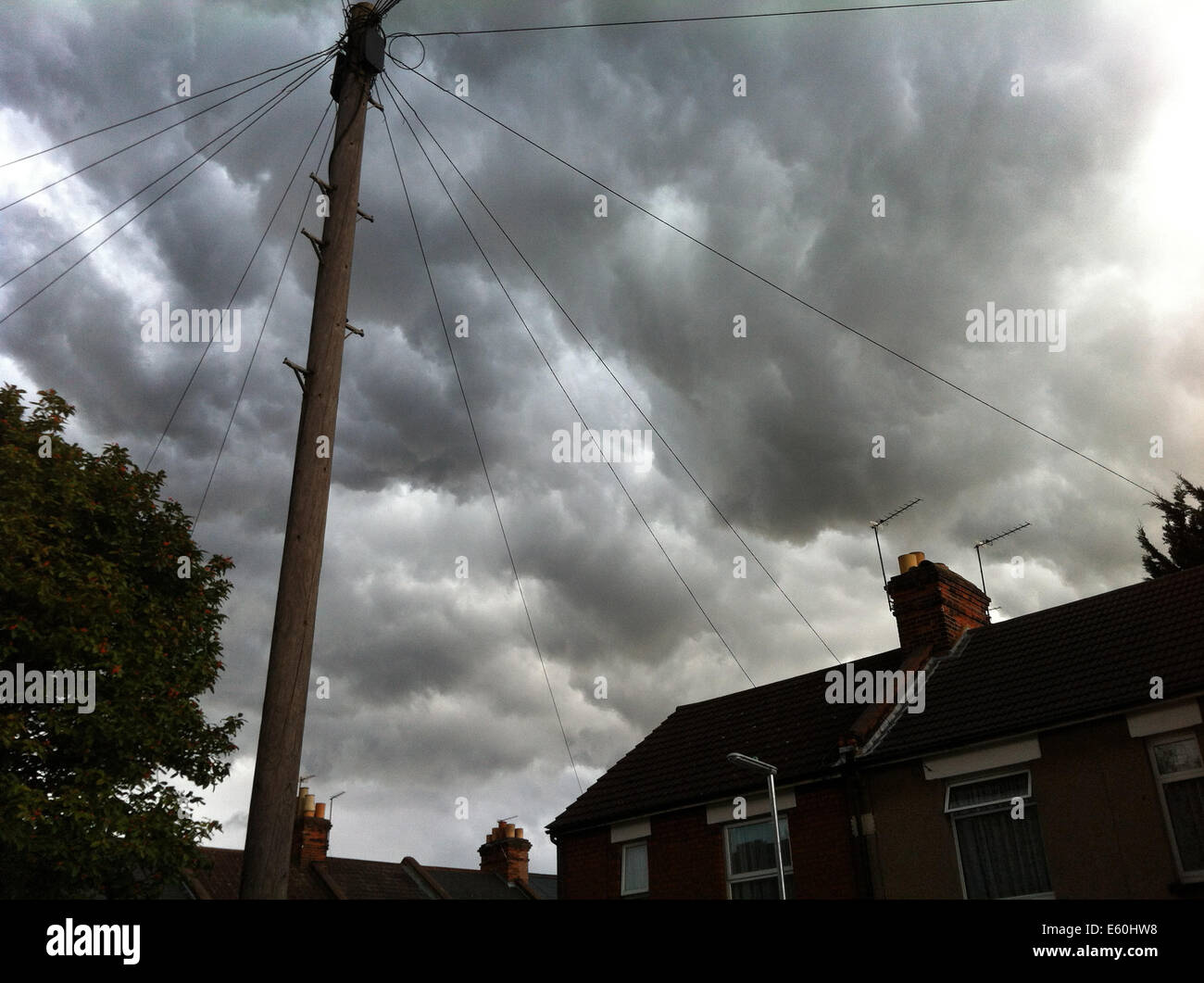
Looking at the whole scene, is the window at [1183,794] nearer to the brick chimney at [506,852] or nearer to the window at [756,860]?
the window at [756,860]

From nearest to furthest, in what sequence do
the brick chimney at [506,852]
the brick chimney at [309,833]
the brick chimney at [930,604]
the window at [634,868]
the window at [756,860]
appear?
the window at [756,860]
the window at [634,868]
the brick chimney at [930,604]
the brick chimney at [309,833]
the brick chimney at [506,852]

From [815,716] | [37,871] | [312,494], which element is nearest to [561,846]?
[815,716]

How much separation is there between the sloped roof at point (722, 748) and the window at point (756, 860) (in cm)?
77

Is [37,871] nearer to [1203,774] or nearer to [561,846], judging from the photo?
[561,846]

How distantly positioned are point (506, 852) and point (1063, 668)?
26.0m

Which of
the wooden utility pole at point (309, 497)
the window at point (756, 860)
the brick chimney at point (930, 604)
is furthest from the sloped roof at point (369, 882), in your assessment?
the wooden utility pole at point (309, 497)

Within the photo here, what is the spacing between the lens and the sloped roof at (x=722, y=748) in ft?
59.3

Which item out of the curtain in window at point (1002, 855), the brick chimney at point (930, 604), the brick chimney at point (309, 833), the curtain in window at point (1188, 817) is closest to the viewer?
the curtain in window at point (1188, 817)

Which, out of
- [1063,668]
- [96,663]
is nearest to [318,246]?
[96,663]

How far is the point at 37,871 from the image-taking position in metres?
13.3

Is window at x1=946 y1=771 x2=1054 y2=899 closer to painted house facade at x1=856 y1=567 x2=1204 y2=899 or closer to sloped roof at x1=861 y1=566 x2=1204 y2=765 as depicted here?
painted house facade at x1=856 y1=567 x2=1204 y2=899
